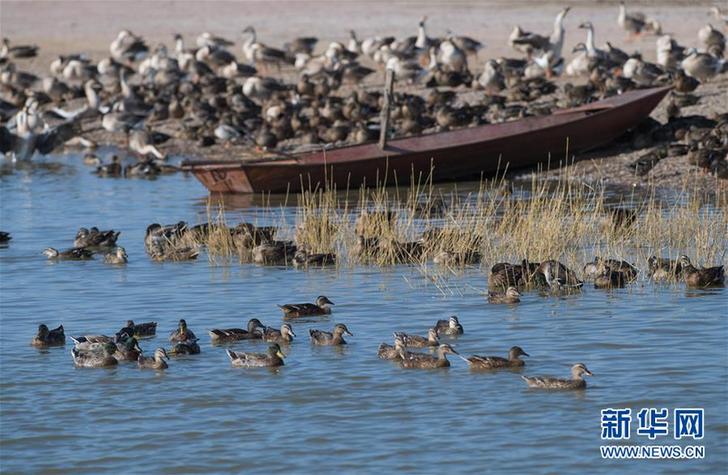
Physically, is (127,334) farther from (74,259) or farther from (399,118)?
(399,118)

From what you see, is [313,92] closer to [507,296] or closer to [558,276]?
[558,276]

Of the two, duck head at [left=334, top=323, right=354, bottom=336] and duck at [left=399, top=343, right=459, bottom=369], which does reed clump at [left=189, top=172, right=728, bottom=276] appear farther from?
duck at [left=399, top=343, right=459, bottom=369]

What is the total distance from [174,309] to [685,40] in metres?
32.2

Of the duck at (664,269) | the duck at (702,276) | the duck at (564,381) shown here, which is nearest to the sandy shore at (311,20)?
the duck at (664,269)

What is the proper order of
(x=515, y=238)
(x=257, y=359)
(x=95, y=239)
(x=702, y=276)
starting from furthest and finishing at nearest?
(x=95, y=239) < (x=515, y=238) < (x=702, y=276) < (x=257, y=359)

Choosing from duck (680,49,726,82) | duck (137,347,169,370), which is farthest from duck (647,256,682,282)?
duck (680,49,726,82)

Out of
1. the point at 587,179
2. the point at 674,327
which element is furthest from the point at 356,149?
the point at 674,327

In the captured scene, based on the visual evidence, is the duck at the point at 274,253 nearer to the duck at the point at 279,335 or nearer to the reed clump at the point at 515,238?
the reed clump at the point at 515,238

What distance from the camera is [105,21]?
57.8 metres

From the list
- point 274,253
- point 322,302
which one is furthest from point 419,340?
point 274,253

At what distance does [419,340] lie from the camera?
1323 centimetres

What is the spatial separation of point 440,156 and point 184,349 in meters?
11.5

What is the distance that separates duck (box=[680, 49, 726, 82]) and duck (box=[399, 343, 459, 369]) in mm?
21399

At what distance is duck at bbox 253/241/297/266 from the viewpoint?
1772cm
